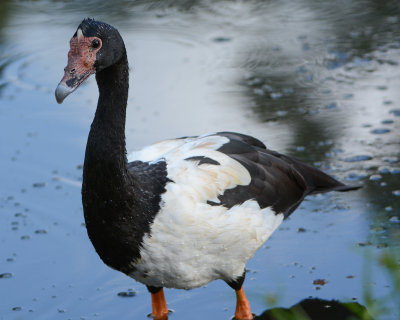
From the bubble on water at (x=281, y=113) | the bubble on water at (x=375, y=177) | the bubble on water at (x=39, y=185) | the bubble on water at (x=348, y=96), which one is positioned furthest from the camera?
the bubble on water at (x=348, y=96)

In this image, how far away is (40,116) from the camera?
8180 millimetres

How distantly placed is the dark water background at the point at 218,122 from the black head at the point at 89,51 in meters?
1.70

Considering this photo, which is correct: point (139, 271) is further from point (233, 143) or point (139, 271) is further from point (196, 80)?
point (196, 80)

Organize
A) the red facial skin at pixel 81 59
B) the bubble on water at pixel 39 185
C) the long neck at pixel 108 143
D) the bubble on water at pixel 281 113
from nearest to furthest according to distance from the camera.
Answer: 1. the red facial skin at pixel 81 59
2. the long neck at pixel 108 143
3. the bubble on water at pixel 39 185
4. the bubble on water at pixel 281 113

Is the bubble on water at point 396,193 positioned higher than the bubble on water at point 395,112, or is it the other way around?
the bubble on water at point 395,112

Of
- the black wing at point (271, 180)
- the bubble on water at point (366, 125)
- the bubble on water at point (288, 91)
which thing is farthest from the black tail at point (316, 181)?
the bubble on water at point (288, 91)

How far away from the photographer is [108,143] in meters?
4.64

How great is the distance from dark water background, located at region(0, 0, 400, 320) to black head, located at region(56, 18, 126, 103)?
170cm

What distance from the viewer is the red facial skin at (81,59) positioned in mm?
4445

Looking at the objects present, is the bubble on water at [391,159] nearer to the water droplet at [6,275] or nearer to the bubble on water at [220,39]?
the bubble on water at [220,39]

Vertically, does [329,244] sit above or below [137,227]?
below

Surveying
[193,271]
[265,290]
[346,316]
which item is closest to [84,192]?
[193,271]

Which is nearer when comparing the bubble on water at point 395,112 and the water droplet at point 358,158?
the water droplet at point 358,158

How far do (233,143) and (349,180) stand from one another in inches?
65.9
